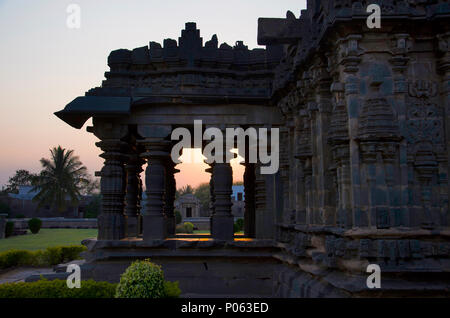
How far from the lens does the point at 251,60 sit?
10.3 m

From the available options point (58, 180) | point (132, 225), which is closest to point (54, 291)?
point (132, 225)

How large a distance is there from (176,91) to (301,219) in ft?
13.5

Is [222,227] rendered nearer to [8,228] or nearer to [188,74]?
[188,74]

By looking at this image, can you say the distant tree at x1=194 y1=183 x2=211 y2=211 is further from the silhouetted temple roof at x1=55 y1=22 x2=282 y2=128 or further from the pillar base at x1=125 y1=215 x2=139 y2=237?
the silhouetted temple roof at x1=55 y1=22 x2=282 y2=128

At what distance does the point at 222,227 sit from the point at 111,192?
8.78ft

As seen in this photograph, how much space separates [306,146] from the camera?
25.3 ft

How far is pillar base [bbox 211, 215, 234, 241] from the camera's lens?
945 cm

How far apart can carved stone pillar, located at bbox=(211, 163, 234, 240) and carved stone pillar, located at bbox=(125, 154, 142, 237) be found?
323 cm

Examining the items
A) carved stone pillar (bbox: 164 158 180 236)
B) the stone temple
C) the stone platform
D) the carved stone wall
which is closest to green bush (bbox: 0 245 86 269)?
the stone temple

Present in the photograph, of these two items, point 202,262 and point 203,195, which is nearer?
point 202,262

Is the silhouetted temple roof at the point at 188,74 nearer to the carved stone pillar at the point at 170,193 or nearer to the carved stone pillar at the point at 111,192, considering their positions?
the carved stone pillar at the point at 111,192

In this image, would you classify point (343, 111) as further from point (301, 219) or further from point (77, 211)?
point (77, 211)
